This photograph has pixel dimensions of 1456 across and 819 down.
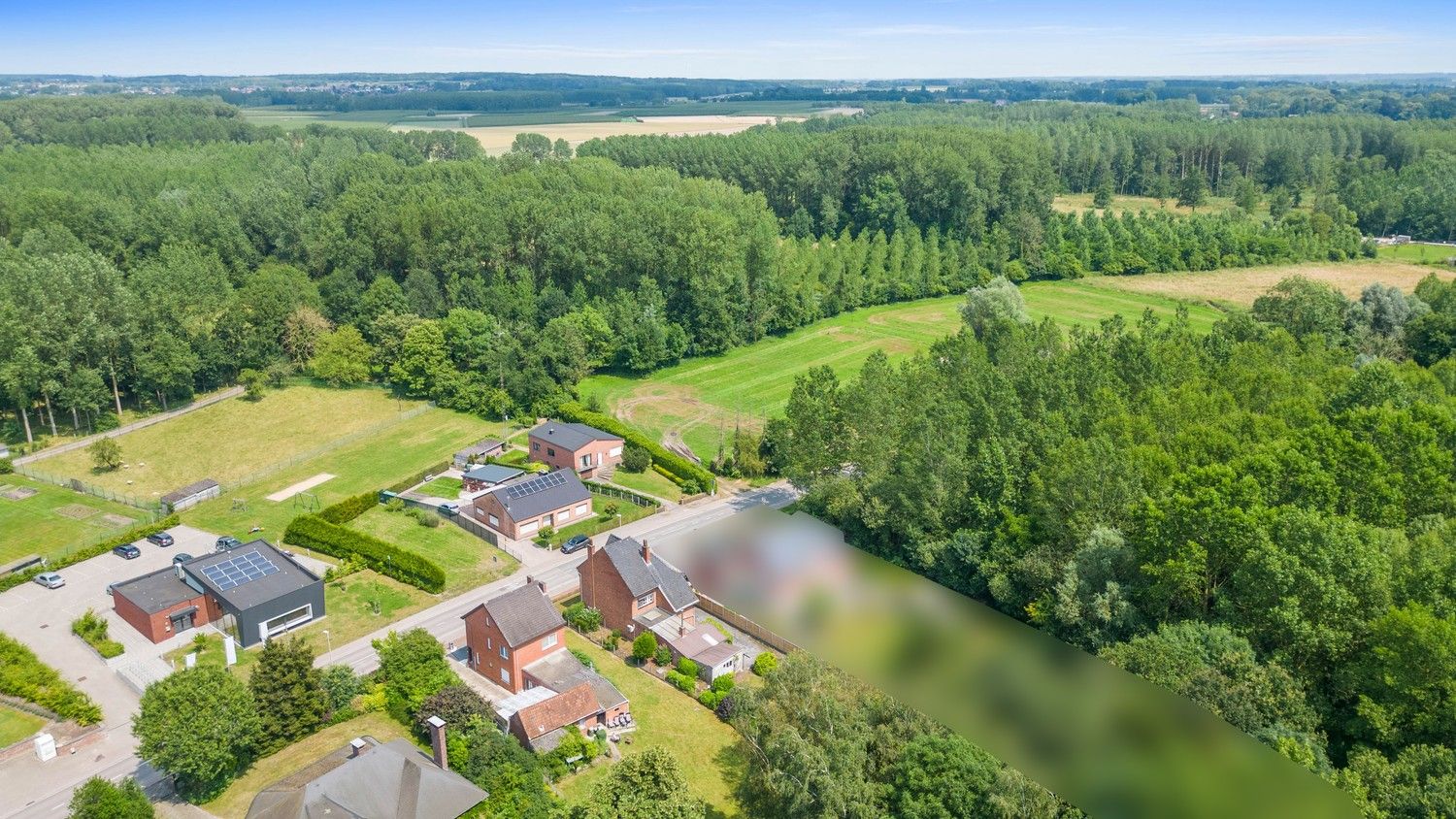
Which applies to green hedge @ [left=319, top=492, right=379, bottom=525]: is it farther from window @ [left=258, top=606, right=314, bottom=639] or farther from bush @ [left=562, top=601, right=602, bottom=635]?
bush @ [left=562, top=601, right=602, bottom=635]

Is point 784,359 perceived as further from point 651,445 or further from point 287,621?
point 287,621

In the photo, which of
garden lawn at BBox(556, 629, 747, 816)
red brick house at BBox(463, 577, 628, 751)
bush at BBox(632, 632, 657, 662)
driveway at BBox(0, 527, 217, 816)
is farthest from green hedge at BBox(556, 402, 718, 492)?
driveway at BBox(0, 527, 217, 816)

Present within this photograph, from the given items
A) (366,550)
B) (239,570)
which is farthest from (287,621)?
(366,550)

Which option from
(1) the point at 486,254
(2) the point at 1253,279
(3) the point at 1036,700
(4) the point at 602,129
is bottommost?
(2) the point at 1253,279

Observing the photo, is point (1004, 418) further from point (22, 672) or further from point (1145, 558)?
point (22, 672)

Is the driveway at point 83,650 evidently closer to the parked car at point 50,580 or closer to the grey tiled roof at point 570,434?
the parked car at point 50,580

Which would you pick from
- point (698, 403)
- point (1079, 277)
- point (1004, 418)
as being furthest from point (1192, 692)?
point (1079, 277)

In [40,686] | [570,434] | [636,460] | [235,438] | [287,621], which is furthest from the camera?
[235,438]
